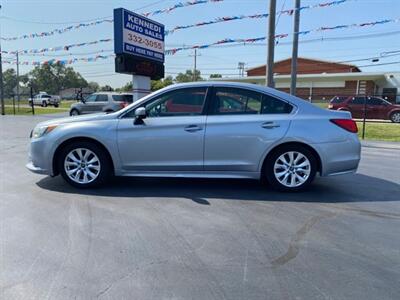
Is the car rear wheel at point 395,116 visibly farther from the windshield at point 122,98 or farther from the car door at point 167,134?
the car door at point 167,134

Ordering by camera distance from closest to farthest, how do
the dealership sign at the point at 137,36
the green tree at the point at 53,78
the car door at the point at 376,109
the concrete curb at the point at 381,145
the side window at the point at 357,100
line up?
1. the concrete curb at the point at 381,145
2. the dealership sign at the point at 137,36
3. the car door at the point at 376,109
4. the side window at the point at 357,100
5. the green tree at the point at 53,78

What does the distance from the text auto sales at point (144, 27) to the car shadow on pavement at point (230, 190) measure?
28.5ft

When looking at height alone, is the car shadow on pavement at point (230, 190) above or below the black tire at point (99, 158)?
below

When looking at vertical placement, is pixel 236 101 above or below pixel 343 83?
below

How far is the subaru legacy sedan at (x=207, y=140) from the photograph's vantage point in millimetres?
4891

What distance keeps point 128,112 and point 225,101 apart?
4.74ft

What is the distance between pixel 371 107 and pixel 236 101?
17488mm

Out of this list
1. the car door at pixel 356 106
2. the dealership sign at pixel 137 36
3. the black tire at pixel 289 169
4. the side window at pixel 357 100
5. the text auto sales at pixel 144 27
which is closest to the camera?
the black tire at pixel 289 169

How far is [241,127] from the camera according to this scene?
4.87 meters

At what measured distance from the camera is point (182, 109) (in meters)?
5.02

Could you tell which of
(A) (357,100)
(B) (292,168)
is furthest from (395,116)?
(B) (292,168)

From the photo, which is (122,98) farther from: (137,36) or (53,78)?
(53,78)

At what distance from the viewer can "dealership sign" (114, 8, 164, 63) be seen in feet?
40.0

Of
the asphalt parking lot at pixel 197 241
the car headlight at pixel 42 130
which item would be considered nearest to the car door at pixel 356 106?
the asphalt parking lot at pixel 197 241
